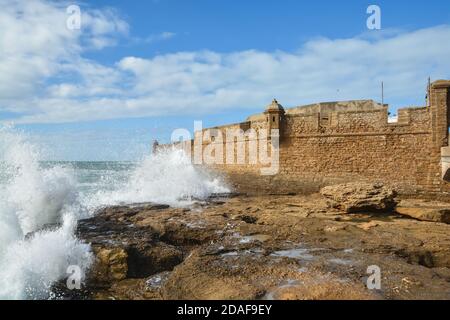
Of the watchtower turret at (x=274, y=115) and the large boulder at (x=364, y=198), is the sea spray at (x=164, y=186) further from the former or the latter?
the large boulder at (x=364, y=198)

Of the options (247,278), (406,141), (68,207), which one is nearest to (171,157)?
(68,207)

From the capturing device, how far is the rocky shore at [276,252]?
4.39m

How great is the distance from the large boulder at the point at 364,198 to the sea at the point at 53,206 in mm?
5652

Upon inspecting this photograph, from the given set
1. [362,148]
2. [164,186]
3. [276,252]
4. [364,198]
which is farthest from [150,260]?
[362,148]

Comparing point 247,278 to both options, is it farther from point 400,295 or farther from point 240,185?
point 240,185

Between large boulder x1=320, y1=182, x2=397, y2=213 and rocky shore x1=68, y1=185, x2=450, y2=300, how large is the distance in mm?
27

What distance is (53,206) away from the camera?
35.3 ft

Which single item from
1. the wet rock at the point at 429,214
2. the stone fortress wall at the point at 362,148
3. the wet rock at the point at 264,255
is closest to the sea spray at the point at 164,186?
the stone fortress wall at the point at 362,148

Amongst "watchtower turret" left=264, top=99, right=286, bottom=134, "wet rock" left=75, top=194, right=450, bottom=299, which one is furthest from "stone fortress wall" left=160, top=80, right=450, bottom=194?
"wet rock" left=75, top=194, right=450, bottom=299

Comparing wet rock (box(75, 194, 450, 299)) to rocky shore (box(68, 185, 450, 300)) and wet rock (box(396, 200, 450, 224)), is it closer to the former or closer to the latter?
rocky shore (box(68, 185, 450, 300))

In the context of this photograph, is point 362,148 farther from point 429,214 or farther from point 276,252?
point 276,252

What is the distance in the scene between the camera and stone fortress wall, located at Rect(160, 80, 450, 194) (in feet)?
38.8

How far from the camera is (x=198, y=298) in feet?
14.0
